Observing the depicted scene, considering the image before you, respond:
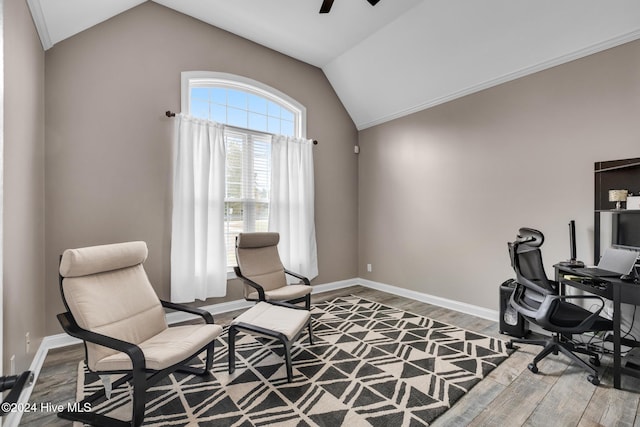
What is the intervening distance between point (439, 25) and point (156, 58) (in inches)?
127

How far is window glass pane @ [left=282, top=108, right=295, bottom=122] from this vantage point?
14.9ft

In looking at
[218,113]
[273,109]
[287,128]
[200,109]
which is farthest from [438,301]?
[200,109]

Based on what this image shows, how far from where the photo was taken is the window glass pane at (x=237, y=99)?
13.1 ft

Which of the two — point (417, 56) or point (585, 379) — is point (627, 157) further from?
point (417, 56)

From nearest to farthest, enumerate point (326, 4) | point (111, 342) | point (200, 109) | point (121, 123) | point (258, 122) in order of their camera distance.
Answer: point (111, 342) → point (326, 4) → point (121, 123) → point (200, 109) → point (258, 122)

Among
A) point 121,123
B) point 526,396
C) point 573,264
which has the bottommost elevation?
point 526,396

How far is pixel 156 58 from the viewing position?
3.39m

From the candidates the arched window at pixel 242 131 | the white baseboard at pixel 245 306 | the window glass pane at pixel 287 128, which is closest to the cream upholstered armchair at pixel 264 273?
the arched window at pixel 242 131

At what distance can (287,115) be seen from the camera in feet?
15.1

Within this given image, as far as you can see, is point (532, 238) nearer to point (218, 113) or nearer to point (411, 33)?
point (411, 33)

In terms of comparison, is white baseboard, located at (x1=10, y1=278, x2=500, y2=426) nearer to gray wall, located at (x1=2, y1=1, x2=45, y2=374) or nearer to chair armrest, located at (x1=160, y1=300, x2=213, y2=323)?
gray wall, located at (x1=2, y1=1, x2=45, y2=374)

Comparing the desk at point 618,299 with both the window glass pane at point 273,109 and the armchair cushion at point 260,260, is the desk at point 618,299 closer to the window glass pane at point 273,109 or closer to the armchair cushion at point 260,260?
the armchair cushion at point 260,260

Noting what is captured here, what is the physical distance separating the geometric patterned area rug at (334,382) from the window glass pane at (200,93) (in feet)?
9.41

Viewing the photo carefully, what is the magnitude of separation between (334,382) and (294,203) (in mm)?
2669
